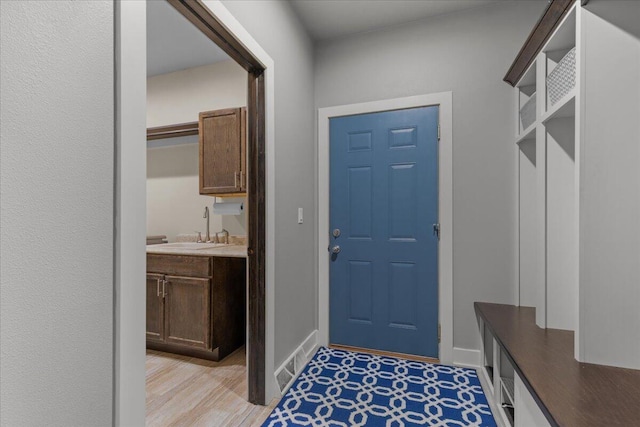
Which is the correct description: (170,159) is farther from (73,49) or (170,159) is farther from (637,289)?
(637,289)

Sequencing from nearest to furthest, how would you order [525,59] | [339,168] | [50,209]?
[50,209], [525,59], [339,168]

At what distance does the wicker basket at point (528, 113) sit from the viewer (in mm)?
1924

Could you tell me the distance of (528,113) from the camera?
202cm

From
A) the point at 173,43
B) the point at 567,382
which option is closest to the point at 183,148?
the point at 173,43

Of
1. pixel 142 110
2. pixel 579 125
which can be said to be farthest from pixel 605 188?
pixel 142 110

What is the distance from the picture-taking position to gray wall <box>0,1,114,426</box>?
2.26 feet

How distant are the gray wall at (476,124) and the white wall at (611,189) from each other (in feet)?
3.23

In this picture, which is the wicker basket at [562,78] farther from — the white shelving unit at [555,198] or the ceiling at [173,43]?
the ceiling at [173,43]

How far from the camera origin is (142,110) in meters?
1.00

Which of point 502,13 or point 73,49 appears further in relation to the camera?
point 502,13

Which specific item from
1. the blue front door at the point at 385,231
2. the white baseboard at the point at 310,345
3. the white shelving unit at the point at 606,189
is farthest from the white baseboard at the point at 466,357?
the white baseboard at the point at 310,345

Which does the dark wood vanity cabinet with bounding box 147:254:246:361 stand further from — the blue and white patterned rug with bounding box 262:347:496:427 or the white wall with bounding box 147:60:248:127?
the white wall with bounding box 147:60:248:127

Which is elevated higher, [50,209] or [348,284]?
[50,209]

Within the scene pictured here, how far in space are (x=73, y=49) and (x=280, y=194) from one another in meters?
1.36
